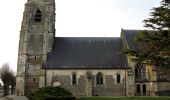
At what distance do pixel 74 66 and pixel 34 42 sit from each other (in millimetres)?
7205

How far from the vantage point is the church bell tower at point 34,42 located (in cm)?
4156

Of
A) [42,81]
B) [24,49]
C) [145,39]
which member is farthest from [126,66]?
[145,39]

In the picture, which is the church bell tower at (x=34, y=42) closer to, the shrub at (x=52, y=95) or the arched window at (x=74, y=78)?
the arched window at (x=74, y=78)

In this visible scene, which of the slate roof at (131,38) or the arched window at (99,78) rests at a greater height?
the slate roof at (131,38)

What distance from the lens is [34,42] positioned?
43344 millimetres

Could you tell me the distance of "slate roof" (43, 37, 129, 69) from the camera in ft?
136

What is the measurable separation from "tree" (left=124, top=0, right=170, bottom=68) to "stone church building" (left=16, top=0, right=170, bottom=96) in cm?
1626

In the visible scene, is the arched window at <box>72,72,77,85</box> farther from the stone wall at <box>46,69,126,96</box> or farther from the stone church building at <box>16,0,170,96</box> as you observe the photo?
the stone wall at <box>46,69,126,96</box>

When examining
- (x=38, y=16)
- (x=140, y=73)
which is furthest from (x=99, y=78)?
(x=38, y=16)

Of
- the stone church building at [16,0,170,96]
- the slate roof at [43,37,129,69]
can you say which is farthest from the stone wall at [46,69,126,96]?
the slate roof at [43,37,129,69]

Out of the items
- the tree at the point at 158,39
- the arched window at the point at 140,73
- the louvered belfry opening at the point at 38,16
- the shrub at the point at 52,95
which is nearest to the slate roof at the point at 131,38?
the arched window at the point at 140,73

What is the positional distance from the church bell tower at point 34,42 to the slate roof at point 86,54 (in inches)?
62.8

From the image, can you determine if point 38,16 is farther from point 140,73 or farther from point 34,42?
point 140,73

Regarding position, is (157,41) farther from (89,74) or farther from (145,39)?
(89,74)
